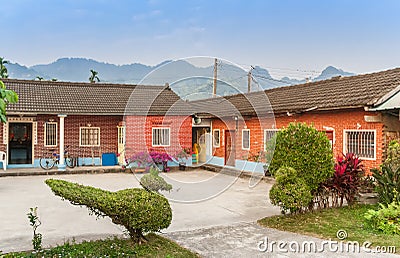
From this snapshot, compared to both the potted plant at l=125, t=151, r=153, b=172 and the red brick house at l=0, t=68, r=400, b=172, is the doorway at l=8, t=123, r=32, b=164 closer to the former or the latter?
the red brick house at l=0, t=68, r=400, b=172

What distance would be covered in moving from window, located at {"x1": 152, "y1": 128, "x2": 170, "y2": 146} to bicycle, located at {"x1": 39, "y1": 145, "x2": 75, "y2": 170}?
3685mm

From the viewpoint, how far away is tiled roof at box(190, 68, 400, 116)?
10.8m

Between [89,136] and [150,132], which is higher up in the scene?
[150,132]

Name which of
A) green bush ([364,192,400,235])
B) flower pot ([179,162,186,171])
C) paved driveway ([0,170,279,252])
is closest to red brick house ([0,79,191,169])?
flower pot ([179,162,186,171])

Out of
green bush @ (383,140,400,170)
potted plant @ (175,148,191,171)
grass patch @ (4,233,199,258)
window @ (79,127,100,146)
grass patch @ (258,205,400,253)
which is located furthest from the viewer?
window @ (79,127,100,146)

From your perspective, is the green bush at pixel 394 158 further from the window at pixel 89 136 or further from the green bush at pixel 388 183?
the window at pixel 89 136

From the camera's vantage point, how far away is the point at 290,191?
7.16m

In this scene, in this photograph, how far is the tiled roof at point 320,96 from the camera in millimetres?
10836

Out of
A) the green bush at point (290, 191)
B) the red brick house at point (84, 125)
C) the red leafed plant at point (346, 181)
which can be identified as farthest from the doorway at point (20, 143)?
the red leafed plant at point (346, 181)

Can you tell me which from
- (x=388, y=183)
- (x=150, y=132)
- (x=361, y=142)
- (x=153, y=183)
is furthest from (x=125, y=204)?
(x=150, y=132)

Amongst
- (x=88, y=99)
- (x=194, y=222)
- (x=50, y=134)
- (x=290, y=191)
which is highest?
(x=88, y=99)

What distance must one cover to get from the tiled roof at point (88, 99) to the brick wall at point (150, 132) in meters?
Result: 0.44

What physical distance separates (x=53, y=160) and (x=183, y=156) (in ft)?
18.4

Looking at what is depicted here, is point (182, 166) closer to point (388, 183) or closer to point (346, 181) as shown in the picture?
point (346, 181)
